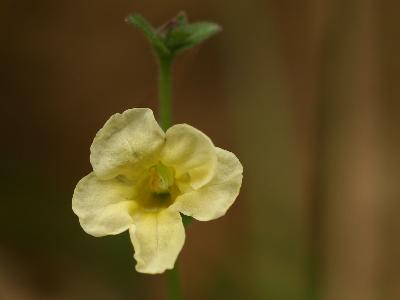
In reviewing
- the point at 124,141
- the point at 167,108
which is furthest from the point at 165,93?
the point at 124,141

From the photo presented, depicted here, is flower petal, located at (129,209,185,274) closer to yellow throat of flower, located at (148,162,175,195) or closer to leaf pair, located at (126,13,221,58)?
yellow throat of flower, located at (148,162,175,195)

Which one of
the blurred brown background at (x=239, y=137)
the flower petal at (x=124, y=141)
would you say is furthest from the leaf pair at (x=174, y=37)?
the blurred brown background at (x=239, y=137)

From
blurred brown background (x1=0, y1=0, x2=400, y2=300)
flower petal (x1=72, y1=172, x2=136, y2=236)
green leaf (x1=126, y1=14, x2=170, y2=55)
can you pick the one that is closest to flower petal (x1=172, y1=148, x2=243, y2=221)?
flower petal (x1=72, y1=172, x2=136, y2=236)

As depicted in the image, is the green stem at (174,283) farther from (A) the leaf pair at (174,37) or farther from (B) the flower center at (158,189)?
(A) the leaf pair at (174,37)

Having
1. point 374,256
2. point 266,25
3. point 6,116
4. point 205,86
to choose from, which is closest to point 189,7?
point 205,86

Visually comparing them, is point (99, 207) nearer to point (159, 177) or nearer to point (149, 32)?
point (159, 177)

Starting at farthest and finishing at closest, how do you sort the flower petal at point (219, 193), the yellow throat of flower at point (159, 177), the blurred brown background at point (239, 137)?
1. the blurred brown background at point (239, 137)
2. the yellow throat of flower at point (159, 177)
3. the flower petal at point (219, 193)
